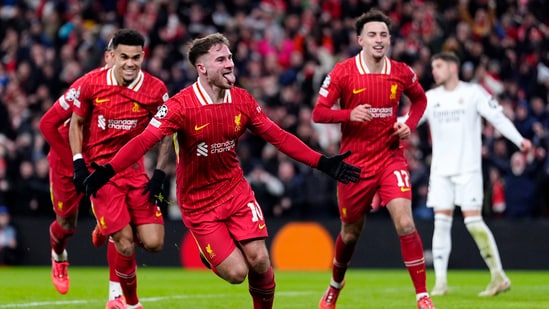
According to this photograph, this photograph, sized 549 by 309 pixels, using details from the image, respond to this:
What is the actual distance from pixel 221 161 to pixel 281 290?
5733 millimetres

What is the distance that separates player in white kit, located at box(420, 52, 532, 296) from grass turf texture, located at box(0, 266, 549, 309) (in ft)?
2.11

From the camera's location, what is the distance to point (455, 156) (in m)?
13.7

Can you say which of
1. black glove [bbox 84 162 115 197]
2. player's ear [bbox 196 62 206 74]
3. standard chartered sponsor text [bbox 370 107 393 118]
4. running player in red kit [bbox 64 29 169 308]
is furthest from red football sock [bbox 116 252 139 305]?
standard chartered sponsor text [bbox 370 107 393 118]

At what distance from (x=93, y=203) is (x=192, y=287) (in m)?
5.14

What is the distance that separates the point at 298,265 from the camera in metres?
21.0

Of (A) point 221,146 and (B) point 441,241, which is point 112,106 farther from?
(B) point 441,241

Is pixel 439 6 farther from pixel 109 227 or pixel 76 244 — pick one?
pixel 109 227

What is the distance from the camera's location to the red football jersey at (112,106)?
35.6 feet

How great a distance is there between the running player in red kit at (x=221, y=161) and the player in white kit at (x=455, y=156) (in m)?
4.60

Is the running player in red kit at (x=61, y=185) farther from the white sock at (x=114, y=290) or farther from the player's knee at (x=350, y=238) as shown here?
the player's knee at (x=350, y=238)

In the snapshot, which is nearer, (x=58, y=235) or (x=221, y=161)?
(x=221, y=161)

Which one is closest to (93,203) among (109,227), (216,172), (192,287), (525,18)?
(109,227)

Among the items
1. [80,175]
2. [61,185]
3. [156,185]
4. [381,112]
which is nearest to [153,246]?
[156,185]

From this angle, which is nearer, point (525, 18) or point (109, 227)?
point (109, 227)
